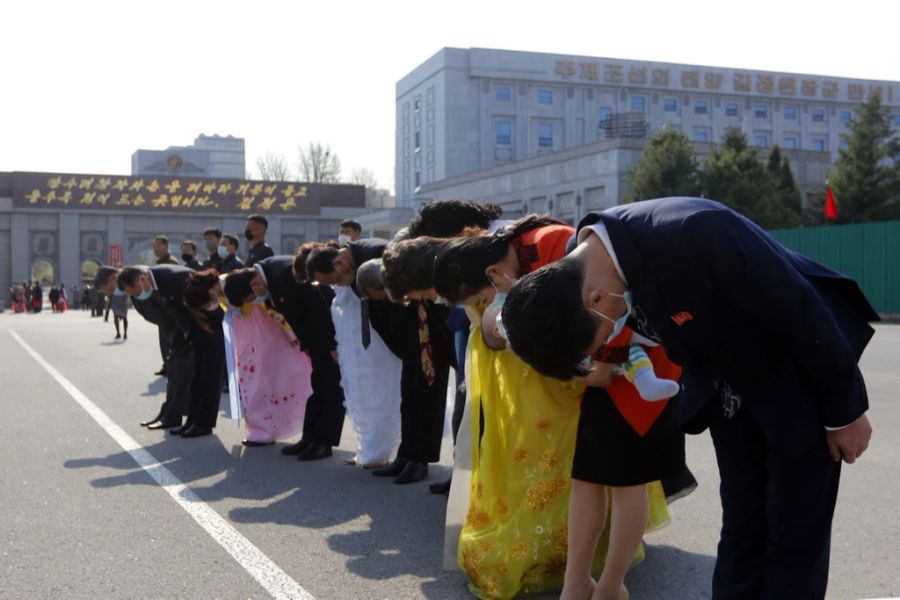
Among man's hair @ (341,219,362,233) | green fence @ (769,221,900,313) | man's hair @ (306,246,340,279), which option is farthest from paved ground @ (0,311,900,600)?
green fence @ (769,221,900,313)

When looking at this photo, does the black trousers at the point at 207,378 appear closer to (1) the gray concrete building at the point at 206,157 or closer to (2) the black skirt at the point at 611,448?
(2) the black skirt at the point at 611,448

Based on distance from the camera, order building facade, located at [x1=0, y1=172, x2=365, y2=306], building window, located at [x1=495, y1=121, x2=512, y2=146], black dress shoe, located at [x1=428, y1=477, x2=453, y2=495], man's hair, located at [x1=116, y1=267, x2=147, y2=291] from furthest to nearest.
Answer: building window, located at [x1=495, y1=121, x2=512, y2=146] → building facade, located at [x1=0, y1=172, x2=365, y2=306] → man's hair, located at [x1=116, y1=267, x2=147, y2=291] → black dress shoe, located at [x1=428, y1=477, x2=453, y2=495]

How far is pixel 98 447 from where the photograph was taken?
8.54m

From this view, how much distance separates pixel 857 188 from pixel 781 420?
4158cm

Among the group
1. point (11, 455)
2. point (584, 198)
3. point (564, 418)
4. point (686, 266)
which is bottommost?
point (11, 455)

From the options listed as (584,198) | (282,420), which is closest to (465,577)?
(282,420)

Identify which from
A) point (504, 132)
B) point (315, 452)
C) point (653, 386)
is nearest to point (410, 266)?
point (653, 386)

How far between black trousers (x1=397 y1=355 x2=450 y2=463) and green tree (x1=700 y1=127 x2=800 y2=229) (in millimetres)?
33685

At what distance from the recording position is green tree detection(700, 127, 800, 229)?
39469mm

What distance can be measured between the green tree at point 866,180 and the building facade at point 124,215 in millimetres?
42166

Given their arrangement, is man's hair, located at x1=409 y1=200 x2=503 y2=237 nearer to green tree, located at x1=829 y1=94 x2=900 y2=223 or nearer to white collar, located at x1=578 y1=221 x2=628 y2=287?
white collar, located at x1=578 y1=221 x2=628 y2=287

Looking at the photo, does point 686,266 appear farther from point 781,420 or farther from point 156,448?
point 156,448

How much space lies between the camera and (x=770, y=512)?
2.90 meters

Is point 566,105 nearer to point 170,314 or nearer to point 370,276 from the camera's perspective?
point 170,314
